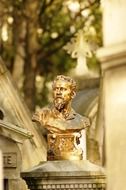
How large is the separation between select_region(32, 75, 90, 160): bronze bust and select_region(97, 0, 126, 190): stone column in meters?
4.90

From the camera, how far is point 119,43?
7676mm

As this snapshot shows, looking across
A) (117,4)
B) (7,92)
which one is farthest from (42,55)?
(117,4)

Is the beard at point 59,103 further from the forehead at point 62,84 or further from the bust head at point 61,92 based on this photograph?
the forehead at point 62,84

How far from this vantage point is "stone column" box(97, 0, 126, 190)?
24.8ft

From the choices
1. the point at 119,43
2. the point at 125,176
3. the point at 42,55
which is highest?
the point at 42,55

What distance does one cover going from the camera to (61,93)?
503 inches

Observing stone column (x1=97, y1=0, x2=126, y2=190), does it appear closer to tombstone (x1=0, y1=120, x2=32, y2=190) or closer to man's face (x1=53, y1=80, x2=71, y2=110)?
man's face (x1=53, y1=80, x2=71, y2=110)

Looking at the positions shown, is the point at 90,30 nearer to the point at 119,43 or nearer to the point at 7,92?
the point at 7,92

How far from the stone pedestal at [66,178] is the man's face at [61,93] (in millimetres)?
982

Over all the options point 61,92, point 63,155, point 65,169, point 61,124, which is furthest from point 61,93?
point 65,169

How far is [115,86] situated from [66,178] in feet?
14.4

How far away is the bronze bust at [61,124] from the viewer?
12.7 meters

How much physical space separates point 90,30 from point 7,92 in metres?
11.6

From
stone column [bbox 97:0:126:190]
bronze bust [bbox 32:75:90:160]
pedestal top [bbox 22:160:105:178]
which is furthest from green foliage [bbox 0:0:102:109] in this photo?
stone column [bbox 97:0:126:190]
